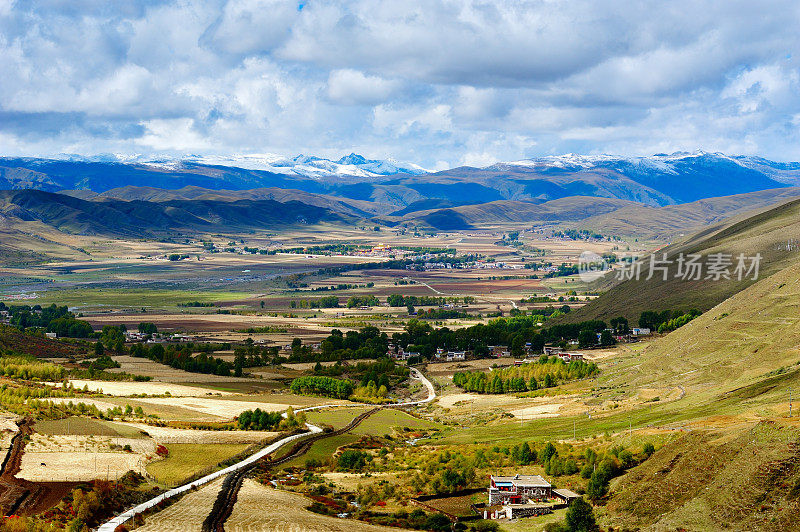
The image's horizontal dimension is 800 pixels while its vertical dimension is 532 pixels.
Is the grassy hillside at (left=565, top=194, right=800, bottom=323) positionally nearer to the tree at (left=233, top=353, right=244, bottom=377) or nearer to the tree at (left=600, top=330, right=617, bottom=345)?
the tree at (left=600, top=330, right=617, bottom=345)

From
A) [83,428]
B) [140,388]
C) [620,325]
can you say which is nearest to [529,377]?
[620,325]

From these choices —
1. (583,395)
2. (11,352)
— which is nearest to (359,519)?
(583,395)

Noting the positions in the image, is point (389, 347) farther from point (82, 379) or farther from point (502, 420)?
point (502, 420)

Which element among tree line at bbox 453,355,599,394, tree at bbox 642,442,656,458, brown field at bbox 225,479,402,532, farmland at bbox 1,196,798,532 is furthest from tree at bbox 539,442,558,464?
Answer: tree line at bbox 453,355,599,394

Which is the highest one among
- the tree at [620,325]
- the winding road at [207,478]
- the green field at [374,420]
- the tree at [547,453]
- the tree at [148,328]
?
the tree at [620,325]

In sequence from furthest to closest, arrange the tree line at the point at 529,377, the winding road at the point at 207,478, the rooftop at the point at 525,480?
the tree line at the point at 529,377 < the rooftop at the point at 525,480 < the winding road at the point at 207,478

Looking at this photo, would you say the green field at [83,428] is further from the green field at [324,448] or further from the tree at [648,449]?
the tree at [648,449]

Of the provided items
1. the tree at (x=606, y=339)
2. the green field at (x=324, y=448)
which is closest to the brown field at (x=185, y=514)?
the green field at (x=324, y=448)
